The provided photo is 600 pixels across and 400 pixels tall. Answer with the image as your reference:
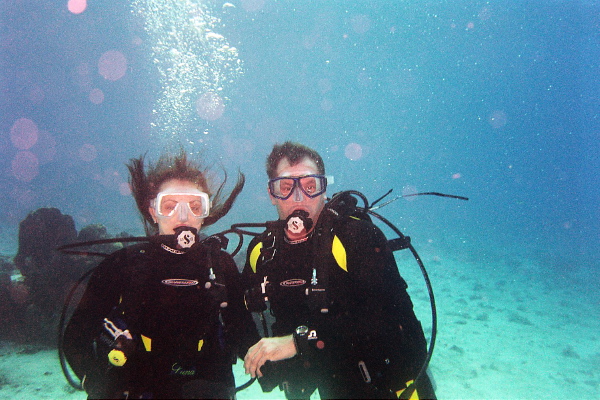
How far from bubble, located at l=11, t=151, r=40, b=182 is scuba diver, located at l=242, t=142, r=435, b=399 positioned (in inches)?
3449

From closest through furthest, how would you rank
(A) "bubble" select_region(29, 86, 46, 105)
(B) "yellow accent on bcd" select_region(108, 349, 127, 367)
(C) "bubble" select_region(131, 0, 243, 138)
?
1. (B) "yellow accent on bcd" select_region(108, 349, 127, 367)
2. (C) "bubble" select_region(131, 0, 243, 138)
3. (A) "bubble" select_region(29, 86, 46, 105)

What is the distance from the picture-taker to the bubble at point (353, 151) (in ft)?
492

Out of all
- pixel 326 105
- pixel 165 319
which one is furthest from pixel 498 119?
pixel 165 319

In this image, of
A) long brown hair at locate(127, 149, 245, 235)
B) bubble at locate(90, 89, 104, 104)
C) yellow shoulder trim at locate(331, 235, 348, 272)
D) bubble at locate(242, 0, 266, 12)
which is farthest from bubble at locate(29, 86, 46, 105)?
yellow shoulder trim at locate(331, 235, 348, 272)

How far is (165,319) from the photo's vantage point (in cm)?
253

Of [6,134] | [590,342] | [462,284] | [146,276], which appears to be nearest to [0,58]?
[6,134]

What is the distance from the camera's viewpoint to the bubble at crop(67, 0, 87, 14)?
3878cm

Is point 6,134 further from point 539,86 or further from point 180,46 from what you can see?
point 539,86

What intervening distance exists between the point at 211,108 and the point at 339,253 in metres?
108

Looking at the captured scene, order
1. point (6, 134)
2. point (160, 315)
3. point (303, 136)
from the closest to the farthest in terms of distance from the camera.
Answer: point (160, 315) → point (6, 134) → point (303, 136)

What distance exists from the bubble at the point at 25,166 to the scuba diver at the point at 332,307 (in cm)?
8762

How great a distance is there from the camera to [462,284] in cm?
1891

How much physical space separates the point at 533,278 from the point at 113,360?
2876cm

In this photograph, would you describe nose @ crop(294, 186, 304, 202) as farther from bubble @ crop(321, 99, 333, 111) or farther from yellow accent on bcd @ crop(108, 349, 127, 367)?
bubble @ crop(321, 99, 333, 111)
